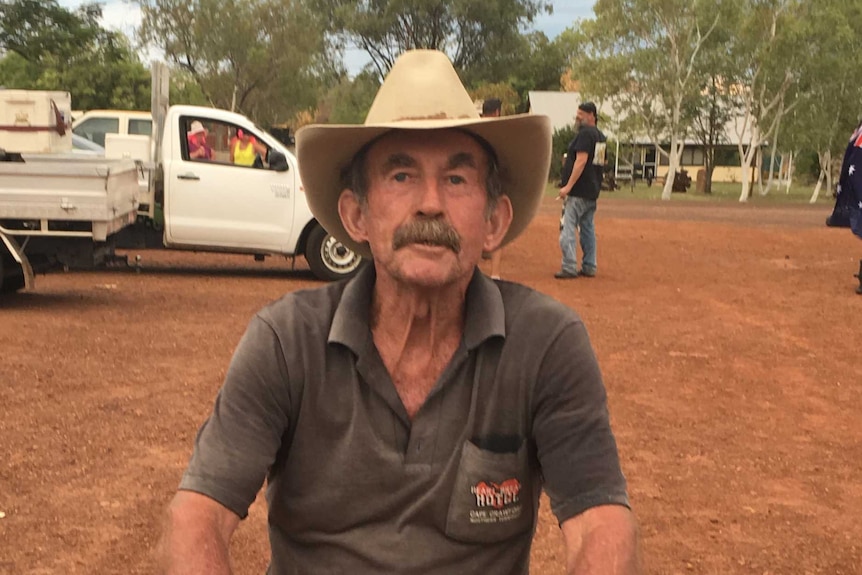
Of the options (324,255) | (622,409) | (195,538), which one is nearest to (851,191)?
(324,255)

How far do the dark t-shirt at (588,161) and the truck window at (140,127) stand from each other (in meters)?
9.56

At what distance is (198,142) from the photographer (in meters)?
12.6

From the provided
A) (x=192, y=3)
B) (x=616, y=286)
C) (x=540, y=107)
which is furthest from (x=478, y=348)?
(x=540, y=107)

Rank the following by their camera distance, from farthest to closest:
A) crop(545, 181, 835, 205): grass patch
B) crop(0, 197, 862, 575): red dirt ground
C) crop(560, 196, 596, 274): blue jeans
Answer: crop(545, 181, 835, 205): grass patch < crop(560, 196, 596, 274): blue jeans < crop(0, 197, 862, 575): red dirt ground

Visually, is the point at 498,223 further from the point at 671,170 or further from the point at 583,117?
the point at 671,170

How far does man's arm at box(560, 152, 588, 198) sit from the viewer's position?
12234mm

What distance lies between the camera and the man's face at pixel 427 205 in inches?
87.6

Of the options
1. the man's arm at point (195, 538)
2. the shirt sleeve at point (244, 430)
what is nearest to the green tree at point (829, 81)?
the shirt sleeve at point (244, 430)

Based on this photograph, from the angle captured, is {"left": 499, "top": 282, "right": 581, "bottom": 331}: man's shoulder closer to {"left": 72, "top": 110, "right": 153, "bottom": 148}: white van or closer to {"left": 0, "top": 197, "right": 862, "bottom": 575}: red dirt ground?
{"left": 0, "top": 197, "right": 862, "bottom": 575}: red dirt ground

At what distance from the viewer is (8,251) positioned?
9828 millimetres

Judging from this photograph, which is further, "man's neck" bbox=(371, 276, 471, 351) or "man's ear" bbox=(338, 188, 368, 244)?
"man's ear" bbox=(338, 188, 368, 244)

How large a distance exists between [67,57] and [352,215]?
3578 centimetres

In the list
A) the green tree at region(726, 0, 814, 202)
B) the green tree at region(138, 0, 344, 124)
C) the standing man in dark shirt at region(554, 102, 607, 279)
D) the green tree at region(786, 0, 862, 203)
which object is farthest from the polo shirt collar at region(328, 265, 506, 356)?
the green tree at region(138, 0, 344, 124)

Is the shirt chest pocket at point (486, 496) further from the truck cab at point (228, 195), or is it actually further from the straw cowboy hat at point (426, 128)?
the truck cab at point (228, 195)
